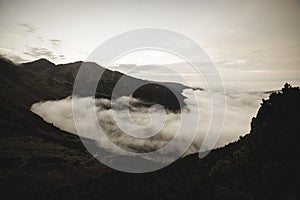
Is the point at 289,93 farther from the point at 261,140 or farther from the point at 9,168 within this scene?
the point at 9,168

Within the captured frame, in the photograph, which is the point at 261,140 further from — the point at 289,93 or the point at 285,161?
the point at 289,93

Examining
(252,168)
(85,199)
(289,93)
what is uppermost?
(289,93)

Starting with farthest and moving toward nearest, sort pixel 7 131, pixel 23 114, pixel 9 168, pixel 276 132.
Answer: pixel 23 114 < pixel 7 131 < pixel 9 168 < pixel 276 132

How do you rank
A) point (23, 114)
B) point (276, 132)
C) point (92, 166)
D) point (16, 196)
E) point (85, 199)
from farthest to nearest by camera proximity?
point (23, 114), point (92, 166), point (16, 196), point (85, 199), point (276, 132)

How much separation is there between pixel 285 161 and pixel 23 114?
175 metres

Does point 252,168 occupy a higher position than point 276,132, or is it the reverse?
point 276,132

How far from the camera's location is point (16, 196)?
7581cm

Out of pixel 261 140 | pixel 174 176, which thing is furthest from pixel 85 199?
pixel 261 140

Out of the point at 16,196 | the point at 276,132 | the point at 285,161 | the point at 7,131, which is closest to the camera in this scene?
the point at 285,161

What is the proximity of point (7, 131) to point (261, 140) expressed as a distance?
14468 centimetres

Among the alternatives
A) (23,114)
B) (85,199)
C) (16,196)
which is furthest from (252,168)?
(23,114)

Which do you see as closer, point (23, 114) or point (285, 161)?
point (285, 161)

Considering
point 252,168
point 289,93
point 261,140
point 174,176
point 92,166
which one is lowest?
point 92,166

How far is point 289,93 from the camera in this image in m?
60.9
